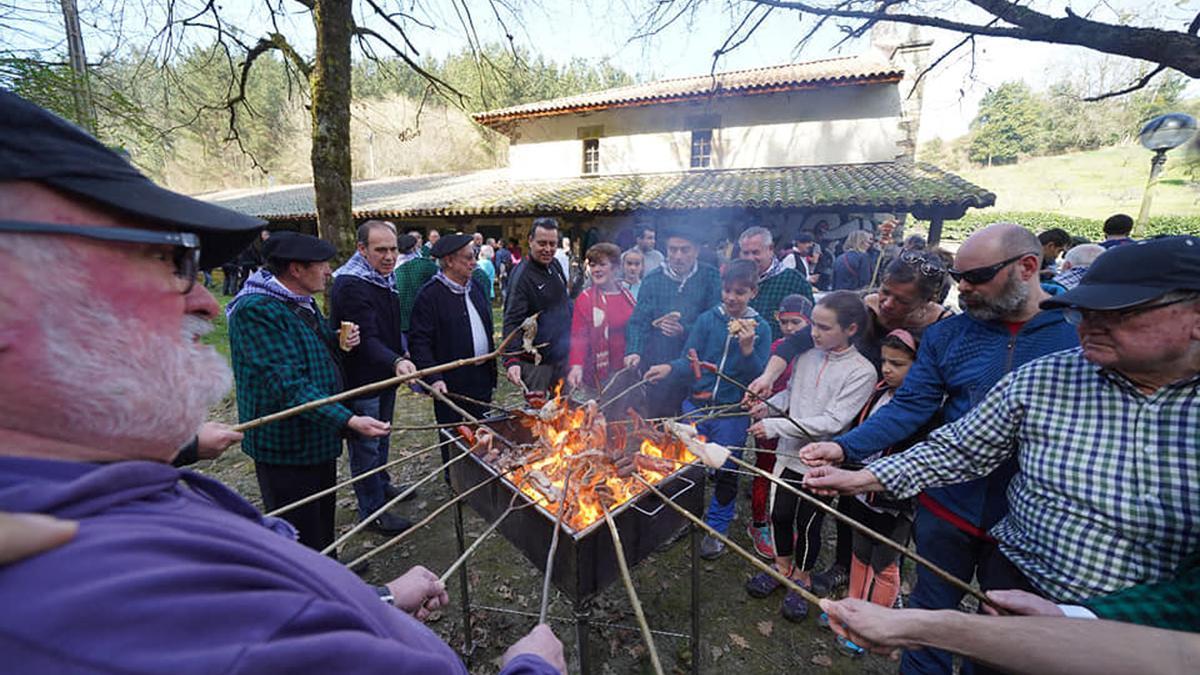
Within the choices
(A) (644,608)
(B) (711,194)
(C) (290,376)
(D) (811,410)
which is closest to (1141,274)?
(D) (811,410)

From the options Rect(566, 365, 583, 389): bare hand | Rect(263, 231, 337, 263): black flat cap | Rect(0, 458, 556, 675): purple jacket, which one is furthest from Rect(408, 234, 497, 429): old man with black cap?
Rect(0, 458, 556, 675): purple jacket

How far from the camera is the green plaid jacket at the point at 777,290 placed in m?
4.94

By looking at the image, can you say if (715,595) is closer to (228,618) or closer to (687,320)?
(687,320)

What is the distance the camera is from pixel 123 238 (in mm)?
866

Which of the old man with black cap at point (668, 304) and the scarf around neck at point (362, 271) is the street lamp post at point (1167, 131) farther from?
the scarf around neck at point (362, 271)

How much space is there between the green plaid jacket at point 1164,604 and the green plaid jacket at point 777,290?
3.46m

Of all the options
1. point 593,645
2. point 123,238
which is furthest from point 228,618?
point 593,645

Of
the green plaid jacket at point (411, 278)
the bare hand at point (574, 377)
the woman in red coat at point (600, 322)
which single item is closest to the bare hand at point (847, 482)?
the bare hand at point (574, 377)

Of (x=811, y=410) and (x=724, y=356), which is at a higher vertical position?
(x=724, y=356)

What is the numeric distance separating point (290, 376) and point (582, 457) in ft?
6.18

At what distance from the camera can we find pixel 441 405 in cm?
449

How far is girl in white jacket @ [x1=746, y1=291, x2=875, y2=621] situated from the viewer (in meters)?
3.17

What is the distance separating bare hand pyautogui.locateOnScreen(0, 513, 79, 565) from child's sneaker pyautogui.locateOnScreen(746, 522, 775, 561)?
4.36 metres

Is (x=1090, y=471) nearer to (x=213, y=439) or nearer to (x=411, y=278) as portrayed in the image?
(x=213, y=439)
